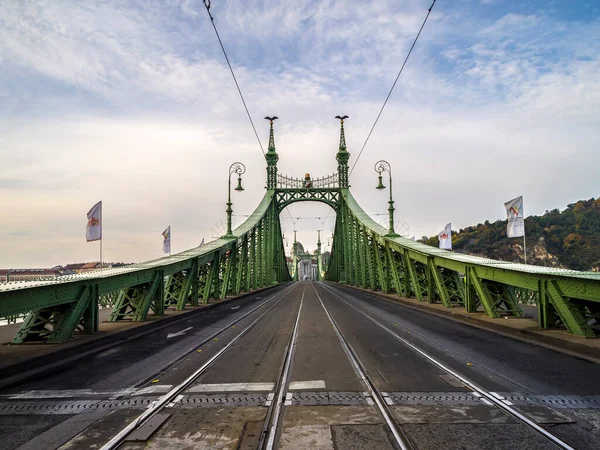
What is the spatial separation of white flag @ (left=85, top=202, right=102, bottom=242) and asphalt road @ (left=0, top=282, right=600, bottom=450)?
9.69m

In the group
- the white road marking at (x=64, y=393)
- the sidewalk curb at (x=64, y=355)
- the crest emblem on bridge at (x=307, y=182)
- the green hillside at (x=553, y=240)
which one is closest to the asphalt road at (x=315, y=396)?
the white road marking at (x=64, y=393)

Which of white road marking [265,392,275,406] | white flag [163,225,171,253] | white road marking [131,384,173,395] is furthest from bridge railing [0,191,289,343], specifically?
white flag [163,225,171,253]

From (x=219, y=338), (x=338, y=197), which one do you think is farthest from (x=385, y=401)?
(x=338, y=197)

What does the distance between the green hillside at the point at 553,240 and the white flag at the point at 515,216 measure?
57.4m

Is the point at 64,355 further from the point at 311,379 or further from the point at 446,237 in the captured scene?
the point at 446,237

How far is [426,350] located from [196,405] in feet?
19.2

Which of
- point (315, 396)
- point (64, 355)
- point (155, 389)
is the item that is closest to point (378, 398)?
point (315, 396)

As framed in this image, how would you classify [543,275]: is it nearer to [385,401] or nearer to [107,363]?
[385,401]

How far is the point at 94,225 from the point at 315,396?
1602 cm

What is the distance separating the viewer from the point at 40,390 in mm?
6641

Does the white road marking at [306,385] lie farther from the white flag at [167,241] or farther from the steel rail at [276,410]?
the white flag at [167,241]

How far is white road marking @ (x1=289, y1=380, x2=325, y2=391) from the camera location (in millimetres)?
6627

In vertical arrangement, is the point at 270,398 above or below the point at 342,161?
below

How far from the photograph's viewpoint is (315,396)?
6223mm
